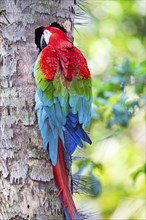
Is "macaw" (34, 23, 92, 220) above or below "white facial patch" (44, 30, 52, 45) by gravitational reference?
below

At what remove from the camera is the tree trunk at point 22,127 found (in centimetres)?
178

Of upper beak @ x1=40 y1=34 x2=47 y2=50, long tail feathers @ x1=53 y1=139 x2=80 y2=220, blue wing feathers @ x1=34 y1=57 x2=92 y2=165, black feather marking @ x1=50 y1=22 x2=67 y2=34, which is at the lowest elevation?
long tail feathers @ x1=53 y1=139 x2=80 y2=220

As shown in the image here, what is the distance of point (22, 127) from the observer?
1.81m

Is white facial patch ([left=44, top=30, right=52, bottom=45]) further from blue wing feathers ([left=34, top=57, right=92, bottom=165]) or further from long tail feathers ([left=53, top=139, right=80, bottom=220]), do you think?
long tail feathers ([left=53, top=139, right=80, bottom=220])

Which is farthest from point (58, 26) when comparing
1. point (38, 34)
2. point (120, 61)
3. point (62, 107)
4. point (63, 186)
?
point (120, 61)

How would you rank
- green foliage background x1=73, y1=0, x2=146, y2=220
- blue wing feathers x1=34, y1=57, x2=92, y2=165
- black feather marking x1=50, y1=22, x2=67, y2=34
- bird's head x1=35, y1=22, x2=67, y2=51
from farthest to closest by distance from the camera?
green foliage background x1=73, y1=0, x2=146, y2=220, black feather marking x1=50, y1=22, x2=67, y2=34, bird's head x1=35, y1=22, x2=67, y2=51, blue wing feathers x1=34, y1=57, x2=92, y2=165

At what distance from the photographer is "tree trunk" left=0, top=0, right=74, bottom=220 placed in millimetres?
1783

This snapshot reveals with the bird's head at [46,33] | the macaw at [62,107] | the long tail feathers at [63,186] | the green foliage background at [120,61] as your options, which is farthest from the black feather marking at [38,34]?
the green foliage background at [120,61]

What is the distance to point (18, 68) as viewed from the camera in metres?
1.85

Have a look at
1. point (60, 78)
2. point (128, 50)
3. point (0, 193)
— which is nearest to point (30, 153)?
point (0, 193)

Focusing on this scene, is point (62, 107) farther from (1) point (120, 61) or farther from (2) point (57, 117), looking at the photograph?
(1) point (120, 61)

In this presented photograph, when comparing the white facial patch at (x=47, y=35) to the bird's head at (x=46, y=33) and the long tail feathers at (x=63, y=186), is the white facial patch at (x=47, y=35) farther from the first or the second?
the long tail feathers at (x=63, y=186)

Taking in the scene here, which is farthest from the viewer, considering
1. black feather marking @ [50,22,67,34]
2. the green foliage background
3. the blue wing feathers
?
the green foliage background

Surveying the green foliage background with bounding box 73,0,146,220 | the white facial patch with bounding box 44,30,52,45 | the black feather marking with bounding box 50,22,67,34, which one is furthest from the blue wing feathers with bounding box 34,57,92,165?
the green foliage background with bounding box 73,0,146,220
